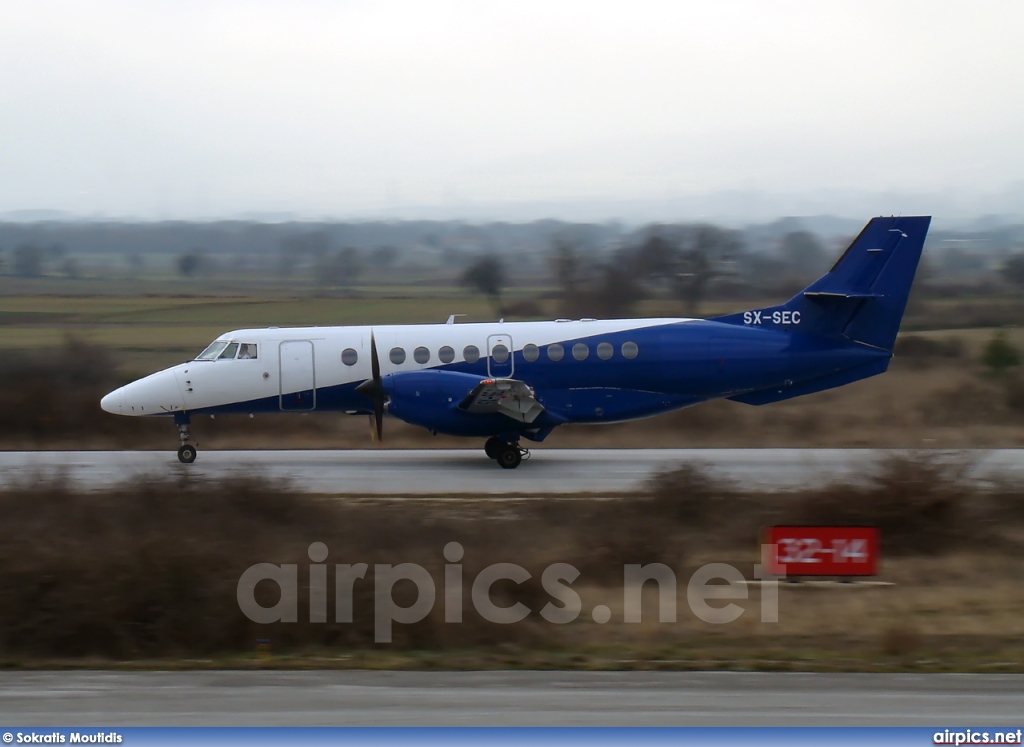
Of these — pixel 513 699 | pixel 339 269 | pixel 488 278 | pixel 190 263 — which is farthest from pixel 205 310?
pixel 513 699

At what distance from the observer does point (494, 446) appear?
21.6 m

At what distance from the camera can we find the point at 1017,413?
29.3 m

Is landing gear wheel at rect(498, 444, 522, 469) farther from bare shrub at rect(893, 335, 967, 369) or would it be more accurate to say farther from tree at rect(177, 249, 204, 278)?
tree at rect(177, 249, 204, 278)

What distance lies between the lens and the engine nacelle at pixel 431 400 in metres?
20.5

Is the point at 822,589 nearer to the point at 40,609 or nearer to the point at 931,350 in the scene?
the point at 40,609

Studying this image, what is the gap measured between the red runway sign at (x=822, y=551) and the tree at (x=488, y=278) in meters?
31.8

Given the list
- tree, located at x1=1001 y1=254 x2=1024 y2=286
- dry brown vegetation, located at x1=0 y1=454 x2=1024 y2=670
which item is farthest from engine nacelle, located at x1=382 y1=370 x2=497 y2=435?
tree, located at x1=1001 y1=254 x2=1024 y2=286

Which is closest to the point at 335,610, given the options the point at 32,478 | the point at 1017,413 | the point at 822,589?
the point at 822,589

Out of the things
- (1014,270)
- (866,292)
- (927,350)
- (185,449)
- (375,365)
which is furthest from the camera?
(1014,270)

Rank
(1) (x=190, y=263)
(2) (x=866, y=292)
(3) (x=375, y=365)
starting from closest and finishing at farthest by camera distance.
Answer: (3) (x=375, y=365)
(2) (x=866, y=292)
(1) (x=190, y=263)

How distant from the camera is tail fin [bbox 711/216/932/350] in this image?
71.9 feet

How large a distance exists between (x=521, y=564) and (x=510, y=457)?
8.61 metres

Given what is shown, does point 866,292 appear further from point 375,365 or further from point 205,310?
point 205,310

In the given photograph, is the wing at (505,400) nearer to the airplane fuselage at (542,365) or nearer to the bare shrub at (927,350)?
the airplane fuselage at (542,365)
